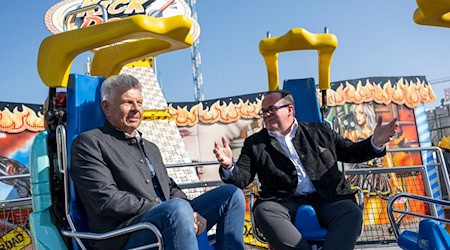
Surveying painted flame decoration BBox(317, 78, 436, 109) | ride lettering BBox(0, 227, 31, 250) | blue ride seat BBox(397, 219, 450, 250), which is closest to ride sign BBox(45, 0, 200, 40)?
painted flame decoration BBox(317, 78, 436, 109)

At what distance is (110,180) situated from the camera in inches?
75.9

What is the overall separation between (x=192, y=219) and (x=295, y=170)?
3.14ft

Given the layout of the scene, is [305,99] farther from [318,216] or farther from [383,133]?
[318,216]

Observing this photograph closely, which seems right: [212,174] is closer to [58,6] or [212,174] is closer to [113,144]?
[58,6]

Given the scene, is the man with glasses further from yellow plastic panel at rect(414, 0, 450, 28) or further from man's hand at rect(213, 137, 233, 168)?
yellow plastic panel at rect(414, 0, 450, 28)

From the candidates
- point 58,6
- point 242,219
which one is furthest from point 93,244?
point 58,6

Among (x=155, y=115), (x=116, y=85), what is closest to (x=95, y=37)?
(x=116, y=85)

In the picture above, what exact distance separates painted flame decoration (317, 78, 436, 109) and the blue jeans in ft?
29.9

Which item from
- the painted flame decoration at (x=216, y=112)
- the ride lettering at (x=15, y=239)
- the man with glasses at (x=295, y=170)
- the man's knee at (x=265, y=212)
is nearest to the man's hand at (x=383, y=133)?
the man with glasses at (x=295, y=170)

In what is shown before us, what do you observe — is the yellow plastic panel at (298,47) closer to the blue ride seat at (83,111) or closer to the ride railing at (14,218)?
the blue ride seat at (83,111)

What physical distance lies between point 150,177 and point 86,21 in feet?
31.9

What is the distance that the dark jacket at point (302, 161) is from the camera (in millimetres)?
2533

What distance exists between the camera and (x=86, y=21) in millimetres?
10867

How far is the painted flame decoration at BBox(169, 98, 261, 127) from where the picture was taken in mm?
10305
